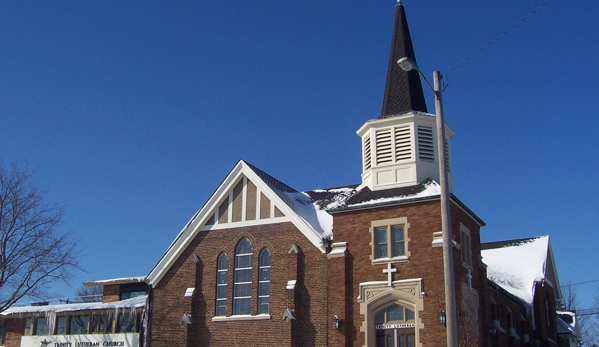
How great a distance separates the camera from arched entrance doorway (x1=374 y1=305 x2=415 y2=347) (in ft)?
82.0

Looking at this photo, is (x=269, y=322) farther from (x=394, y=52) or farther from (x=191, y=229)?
(x=394, y=52)

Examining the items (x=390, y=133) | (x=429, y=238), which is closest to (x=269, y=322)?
(x=429, y=238)

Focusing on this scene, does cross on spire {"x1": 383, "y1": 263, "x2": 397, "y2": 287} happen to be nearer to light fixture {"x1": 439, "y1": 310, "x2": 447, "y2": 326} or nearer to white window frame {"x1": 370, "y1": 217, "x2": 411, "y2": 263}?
white window frame {"x1": 370, "y1": 217, "x2": 411, "y2": 263}

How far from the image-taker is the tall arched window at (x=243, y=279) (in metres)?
29.0

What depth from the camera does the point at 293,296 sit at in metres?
27.3

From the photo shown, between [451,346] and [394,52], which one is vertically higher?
[394,52]

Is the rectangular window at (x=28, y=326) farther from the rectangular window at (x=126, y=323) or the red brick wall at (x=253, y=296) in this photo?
the red brick wall at (x=253, y=296)

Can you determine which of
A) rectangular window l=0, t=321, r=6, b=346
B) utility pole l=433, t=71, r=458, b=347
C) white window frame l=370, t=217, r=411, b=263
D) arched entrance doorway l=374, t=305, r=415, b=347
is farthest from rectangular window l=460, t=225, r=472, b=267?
rectangular window l=0, t=321, r=6, b=346

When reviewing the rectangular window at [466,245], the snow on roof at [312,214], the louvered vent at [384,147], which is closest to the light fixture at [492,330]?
the rectangular window at [466,245]

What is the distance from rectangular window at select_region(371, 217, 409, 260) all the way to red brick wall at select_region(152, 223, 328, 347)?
2457 mm

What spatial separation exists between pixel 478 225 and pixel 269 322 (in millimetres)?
9717

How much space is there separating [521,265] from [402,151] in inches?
590

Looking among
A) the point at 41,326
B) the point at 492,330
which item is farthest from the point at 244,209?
the point at 41,326

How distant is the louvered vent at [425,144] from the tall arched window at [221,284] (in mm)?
9490
